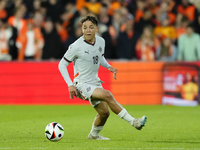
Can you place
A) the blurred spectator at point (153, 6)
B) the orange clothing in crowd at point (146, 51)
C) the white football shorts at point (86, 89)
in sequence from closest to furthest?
the white football shorts at point (86, 89), the orange clothing in crowd at point (146, 51), the blurred spectator at point (153, 6)

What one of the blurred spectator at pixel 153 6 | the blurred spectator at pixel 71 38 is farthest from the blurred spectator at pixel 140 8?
the blurred spectator at pixel 71 38

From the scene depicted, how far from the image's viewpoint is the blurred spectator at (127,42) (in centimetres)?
1465

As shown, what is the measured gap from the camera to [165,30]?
1521cm

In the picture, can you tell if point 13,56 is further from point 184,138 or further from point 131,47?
point 184,138

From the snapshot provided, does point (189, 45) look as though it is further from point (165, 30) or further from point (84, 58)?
point (84, 58)

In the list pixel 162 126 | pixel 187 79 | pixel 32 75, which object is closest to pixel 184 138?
pixel 162 126

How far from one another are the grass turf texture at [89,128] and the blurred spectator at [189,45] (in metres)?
1.83

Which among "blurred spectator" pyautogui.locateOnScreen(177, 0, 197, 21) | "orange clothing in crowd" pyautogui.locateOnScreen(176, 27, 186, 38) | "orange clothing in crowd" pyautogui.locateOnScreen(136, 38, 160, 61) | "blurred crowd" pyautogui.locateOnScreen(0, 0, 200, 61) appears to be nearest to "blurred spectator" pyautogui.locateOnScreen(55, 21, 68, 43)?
"blurred crowd" pyautogui.locateOnScreen(0, 0, 200, 61)

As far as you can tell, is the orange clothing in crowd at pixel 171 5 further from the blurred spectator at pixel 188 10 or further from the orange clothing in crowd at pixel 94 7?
the orange clothing in crowd at pixel 94 7

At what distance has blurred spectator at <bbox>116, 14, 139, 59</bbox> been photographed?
14.6m

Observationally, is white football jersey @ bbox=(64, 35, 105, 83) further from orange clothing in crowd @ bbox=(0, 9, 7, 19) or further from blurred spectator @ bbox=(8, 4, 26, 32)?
orange clothing in crowd @ bbox=(0, 9, 7, 19)

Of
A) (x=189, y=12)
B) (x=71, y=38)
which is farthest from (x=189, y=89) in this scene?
(x=71, y=38)

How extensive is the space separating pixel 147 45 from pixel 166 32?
3.26ft

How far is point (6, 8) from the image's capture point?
1700 centimetres
